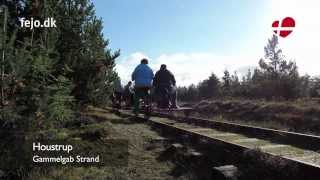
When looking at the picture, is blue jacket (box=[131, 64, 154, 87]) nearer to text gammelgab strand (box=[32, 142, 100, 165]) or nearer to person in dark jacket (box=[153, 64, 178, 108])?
person in dark jacket (box=[153, 64, 178, 108])

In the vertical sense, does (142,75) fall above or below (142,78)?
above

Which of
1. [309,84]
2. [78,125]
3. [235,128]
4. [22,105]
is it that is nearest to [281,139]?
[235,128]

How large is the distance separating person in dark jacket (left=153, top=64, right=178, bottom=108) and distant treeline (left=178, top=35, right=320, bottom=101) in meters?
22.0

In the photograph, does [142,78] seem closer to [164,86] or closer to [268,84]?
[164,86]

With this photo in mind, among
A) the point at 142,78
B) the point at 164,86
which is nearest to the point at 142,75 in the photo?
the point at 142,78

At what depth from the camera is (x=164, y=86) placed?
49.0 feet

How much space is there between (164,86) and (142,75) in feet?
3.09

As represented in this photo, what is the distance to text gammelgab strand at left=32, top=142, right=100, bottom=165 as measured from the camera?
5489 mm

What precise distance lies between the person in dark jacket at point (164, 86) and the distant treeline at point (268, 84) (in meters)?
22.0

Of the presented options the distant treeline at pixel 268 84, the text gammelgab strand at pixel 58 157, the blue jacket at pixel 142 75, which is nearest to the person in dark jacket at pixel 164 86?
the blue jacket at pixel 142 75

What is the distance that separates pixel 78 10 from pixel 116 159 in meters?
A: 8.10

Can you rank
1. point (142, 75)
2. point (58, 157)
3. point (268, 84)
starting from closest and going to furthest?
point (58, 157) < point (142, 75) < point (268, 84)

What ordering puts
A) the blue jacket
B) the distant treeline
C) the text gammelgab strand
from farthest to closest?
the distant treeline
the blue jacket
the text gammelgab strand

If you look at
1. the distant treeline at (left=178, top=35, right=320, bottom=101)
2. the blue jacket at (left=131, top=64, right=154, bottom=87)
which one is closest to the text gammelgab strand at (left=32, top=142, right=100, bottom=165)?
the blue jacket at (left=131, top=64, right=154, bottom=87)
